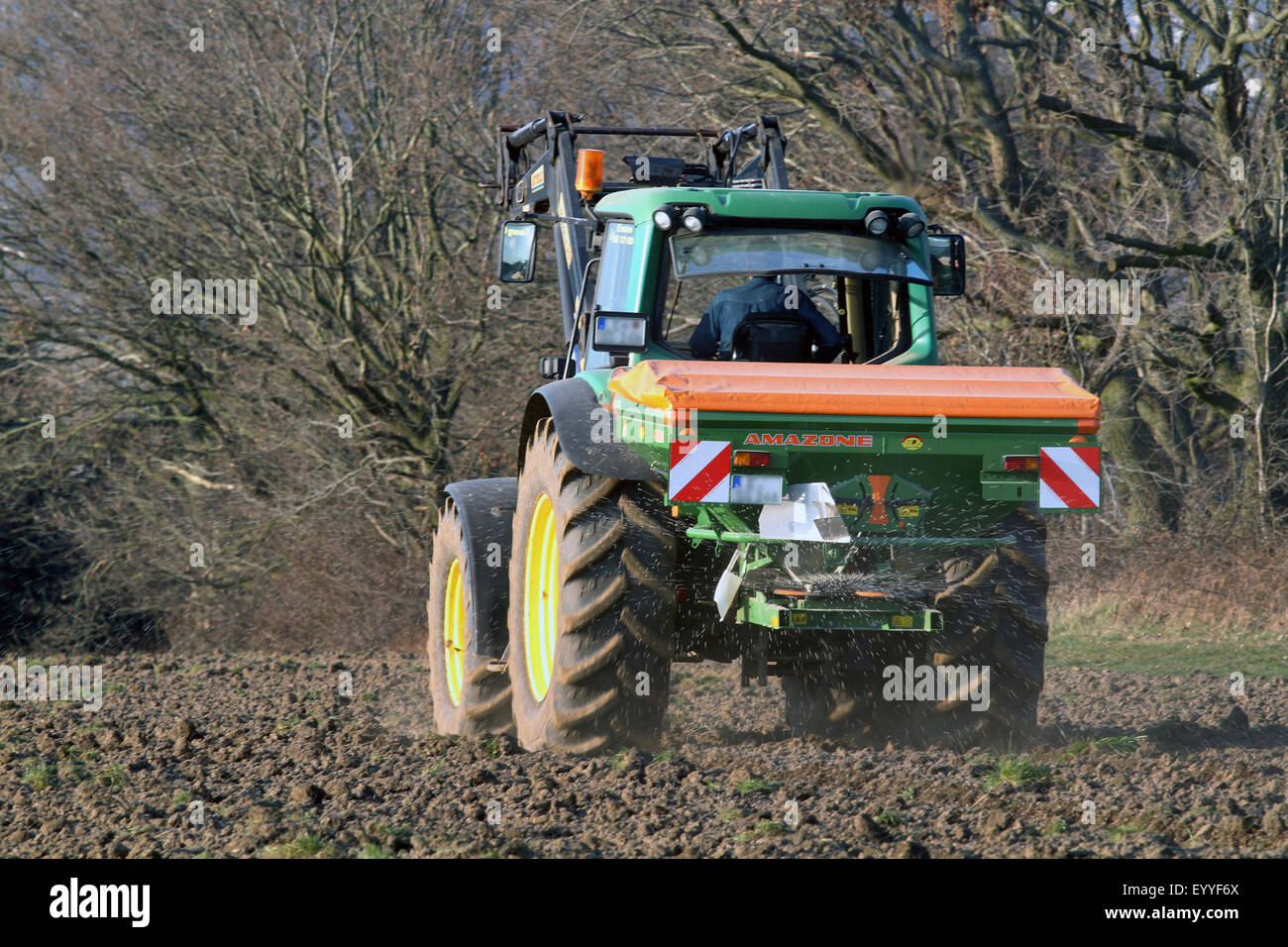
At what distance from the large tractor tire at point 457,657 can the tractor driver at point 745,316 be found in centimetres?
174

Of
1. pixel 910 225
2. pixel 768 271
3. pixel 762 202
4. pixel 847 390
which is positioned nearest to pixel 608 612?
pixel 847 390

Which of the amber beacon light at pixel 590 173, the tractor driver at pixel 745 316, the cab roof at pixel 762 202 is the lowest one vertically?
the tractor driver at pixel 745 316

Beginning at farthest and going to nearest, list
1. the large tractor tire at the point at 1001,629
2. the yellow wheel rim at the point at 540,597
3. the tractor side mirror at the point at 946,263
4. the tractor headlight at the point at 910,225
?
the tractor side mirror at the point at 946,263
the yellow wheel rim at the point at 540,597
the tractor headlight at the point at 910,225
the large tractor tire at the point at 1001,629

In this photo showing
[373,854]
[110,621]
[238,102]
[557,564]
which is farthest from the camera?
[110,621]

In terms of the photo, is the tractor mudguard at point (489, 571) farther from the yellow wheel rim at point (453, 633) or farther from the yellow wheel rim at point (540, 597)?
the yellow wheel rim at point (453, 633)

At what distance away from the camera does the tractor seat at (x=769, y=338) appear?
20.6 feet

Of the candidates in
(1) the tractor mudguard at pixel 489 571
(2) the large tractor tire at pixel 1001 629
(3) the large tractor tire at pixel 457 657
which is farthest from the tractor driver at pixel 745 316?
(3) the large tractor tire at pixel 457 657

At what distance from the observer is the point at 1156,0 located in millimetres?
13312

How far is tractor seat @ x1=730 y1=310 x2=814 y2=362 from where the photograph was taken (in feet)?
20.6

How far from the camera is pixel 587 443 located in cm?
571

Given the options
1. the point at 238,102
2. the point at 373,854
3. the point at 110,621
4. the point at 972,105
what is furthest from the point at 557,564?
the point at 110,621

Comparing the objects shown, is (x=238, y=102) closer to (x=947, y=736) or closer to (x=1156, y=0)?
(x=1156, y=0)

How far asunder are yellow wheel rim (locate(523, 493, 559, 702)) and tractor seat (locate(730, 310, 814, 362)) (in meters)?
1.09

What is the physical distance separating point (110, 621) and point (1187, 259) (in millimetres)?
12669
